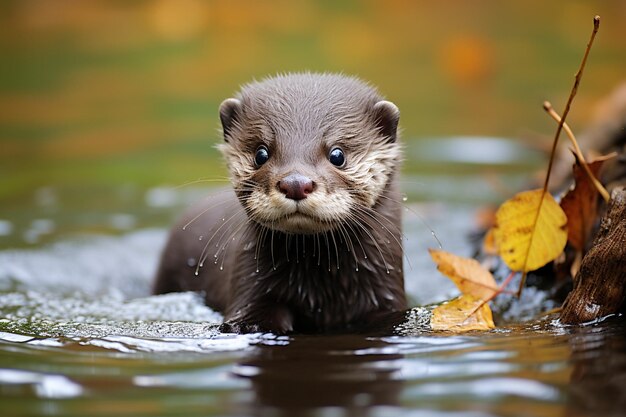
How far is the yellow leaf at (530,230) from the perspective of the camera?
391 cm

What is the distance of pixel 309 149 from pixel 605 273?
1.17 meters

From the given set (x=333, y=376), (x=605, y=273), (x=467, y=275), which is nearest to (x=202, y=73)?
(x=467, y=275)

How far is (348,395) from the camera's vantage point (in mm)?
2791

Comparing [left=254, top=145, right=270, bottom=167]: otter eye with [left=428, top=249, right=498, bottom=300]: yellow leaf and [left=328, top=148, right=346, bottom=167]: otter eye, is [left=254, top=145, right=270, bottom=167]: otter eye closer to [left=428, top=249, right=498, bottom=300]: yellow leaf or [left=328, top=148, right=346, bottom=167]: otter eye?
[left=328, top=148, right=346, bottom=167]: otter eye

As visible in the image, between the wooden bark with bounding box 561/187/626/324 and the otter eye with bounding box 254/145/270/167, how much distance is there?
1261 mm

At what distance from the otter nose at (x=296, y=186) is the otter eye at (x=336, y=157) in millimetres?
382

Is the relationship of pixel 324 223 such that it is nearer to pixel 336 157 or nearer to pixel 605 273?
pixel 336 157

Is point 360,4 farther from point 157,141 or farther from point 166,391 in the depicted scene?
point 166,391

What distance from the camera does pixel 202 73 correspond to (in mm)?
11781

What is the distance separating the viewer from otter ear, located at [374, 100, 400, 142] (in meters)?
4.13

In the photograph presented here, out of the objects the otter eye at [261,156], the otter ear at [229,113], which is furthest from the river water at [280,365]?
the otter ear at [229,113]

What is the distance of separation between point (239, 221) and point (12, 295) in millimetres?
1219

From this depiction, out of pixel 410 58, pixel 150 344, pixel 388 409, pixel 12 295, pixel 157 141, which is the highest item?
pixel 410 58

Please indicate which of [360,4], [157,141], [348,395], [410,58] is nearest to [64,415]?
[348,395]
